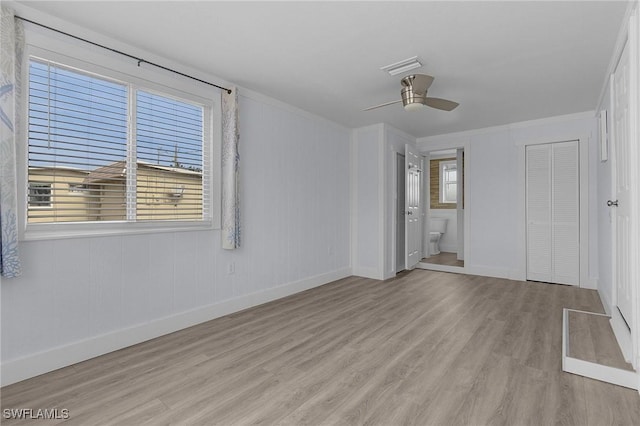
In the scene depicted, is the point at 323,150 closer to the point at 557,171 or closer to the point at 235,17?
the point at 235,17

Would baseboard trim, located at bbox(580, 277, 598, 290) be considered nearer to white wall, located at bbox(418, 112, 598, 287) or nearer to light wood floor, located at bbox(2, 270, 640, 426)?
white wall, located at bbox(418, 112, 598, 287)

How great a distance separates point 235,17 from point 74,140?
4.84 ft

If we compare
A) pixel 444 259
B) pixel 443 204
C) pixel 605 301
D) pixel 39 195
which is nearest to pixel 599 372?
pixel 605 301

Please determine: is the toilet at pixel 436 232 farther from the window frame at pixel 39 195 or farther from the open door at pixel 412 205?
the window frame at pixel 39 195

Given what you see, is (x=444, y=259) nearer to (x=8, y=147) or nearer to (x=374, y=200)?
(x=374, y=200)

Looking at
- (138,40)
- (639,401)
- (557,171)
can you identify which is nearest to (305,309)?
(639,401)

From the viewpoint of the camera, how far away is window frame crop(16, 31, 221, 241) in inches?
85.2

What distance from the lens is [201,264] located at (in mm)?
3219

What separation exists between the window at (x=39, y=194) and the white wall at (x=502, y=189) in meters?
5.48

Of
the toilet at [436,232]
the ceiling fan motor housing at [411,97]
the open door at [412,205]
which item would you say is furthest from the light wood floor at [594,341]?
the toilet at [436,232]

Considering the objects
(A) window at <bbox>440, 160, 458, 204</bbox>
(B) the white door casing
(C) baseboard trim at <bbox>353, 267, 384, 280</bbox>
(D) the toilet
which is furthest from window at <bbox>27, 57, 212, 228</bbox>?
(A) window at <bbox>440, 160, 458, 204</bbox>

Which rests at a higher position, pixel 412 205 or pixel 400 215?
pixel 412 205

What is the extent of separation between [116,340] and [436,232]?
6.93 m

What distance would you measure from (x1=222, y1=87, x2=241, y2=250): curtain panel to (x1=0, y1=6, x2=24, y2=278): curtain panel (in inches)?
62.8
